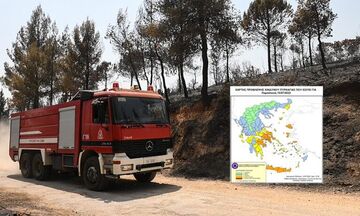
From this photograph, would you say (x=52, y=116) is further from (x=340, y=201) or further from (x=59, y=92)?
(x=59, y=92)

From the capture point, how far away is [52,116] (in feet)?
51.0

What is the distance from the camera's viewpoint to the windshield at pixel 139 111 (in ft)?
40.9

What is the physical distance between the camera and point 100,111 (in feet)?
41.8

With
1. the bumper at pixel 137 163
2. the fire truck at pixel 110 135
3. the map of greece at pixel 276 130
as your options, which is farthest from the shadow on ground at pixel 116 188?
the map of greece at pixel 276 130

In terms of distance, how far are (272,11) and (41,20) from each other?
23.3 metres

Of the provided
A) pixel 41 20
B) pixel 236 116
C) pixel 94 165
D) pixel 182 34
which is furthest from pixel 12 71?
pixel 236 116

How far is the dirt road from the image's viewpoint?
997cm

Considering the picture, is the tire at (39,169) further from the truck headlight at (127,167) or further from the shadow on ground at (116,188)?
the truck headlight at (127,167)

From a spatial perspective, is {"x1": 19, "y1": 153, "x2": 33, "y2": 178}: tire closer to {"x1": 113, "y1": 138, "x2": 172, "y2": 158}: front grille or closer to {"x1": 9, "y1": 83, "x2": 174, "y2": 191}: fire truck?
{"x1": 9, "y1": 83, "x2": 174, "y2": 191}: fire truck

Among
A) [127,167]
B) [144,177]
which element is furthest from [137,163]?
[144,177]

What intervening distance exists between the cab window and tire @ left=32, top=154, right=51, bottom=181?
14.8ft

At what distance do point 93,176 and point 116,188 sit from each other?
1.03 meters

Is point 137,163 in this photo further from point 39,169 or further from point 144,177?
point 39,169

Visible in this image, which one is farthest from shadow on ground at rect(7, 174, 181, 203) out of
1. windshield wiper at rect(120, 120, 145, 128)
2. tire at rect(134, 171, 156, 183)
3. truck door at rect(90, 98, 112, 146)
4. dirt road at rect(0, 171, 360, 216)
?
windshield wiper at rect(120, 120, 145, 128)
